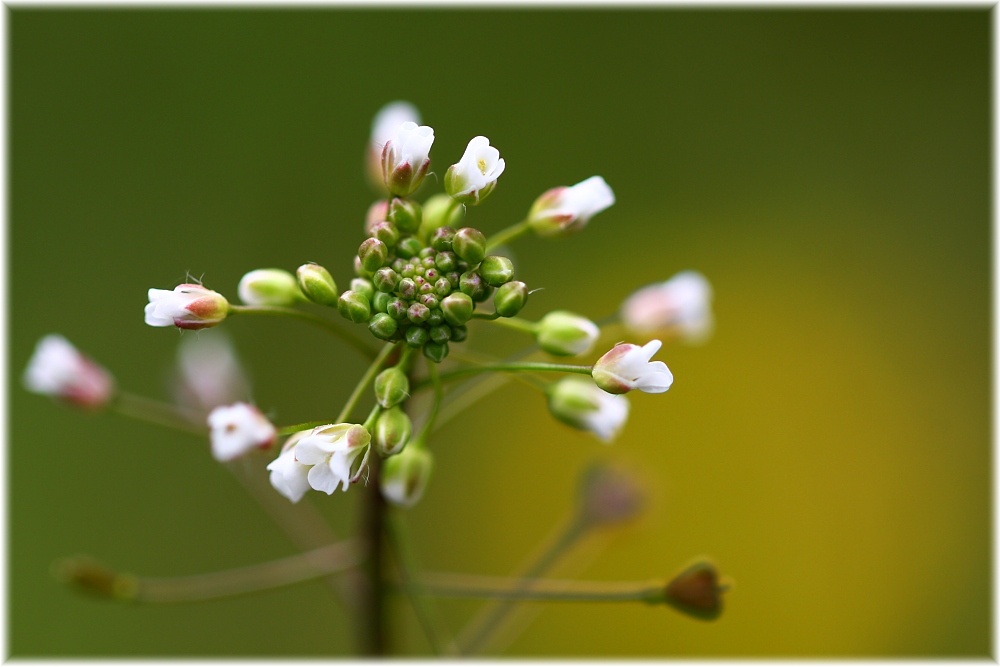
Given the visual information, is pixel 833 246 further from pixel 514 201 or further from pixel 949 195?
pixel 514 201

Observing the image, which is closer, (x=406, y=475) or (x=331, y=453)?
(x=331, y=453)

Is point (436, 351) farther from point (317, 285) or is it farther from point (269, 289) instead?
point (269, 289)

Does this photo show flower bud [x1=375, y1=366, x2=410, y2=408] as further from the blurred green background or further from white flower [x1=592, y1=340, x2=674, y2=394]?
the blurred green background

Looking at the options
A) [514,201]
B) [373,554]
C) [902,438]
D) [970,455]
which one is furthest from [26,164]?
[970,455]

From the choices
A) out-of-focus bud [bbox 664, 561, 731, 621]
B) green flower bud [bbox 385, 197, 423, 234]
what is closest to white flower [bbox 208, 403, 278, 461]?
green flower bud [bbox 385, 197, 423, 234]

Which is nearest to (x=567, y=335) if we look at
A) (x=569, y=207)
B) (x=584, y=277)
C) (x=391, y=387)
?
(x=569, y=207)

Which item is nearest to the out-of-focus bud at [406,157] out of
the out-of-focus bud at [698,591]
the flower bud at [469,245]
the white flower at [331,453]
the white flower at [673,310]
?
the flower bud at [469,245]

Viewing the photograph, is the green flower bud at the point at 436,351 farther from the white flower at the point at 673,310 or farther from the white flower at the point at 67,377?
the white flower at the point at 67,377
